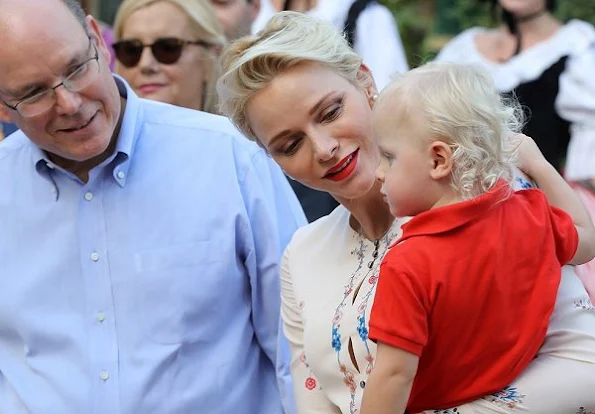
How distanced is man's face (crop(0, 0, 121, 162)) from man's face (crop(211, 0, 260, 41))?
190 cm

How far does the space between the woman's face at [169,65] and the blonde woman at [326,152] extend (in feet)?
5.42

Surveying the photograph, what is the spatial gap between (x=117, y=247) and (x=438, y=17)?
5.09 metres

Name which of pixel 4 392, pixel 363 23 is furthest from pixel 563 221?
pixel 363 23

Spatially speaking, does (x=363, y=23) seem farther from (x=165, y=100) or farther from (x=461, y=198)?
(x=461, y=198)

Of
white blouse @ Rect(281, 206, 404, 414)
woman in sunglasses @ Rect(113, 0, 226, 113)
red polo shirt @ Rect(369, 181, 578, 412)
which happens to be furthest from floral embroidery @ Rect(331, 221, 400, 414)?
woman in sunglasses @ Rect(113, 0, 226, 113)

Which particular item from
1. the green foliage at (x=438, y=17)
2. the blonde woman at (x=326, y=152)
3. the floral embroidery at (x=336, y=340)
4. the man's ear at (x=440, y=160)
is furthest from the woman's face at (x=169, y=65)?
the green foliage at (x=438, y=17)

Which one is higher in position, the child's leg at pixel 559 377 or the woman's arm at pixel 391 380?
the woman's arm at pixel 391 380

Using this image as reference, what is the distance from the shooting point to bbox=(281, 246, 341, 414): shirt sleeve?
2586 mm

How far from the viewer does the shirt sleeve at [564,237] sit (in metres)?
2.15

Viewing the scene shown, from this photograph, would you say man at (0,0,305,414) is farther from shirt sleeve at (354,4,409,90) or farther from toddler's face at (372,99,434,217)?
shirt sleeve at (354,4,409,90)

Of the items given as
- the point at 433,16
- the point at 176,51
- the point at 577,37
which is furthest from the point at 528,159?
the point at 433,16

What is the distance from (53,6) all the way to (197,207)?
2.14 feet

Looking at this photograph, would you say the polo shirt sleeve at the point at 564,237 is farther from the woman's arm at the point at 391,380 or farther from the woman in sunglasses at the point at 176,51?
the woman in sunglasses at the point at 176,51

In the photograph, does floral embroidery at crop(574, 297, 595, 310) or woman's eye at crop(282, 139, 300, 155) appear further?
woman's eye at crop(282, 139, 300, 155)
